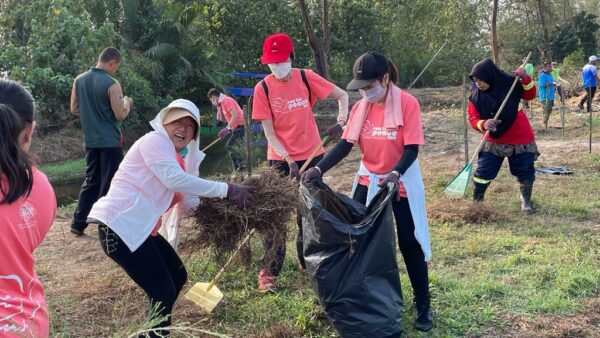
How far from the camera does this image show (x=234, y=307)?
3.78 metres

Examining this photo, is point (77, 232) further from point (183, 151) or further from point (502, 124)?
point (502, 124)

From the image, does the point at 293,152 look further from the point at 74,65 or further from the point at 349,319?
the point at 74,65

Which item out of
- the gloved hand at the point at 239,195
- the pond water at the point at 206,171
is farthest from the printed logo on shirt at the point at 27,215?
the pond water at the point at 206,171

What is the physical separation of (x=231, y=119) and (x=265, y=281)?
204 inches

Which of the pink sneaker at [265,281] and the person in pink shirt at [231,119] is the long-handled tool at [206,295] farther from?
the person in pink shirt at [231,119]

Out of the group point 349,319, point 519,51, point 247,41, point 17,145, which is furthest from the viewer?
point 519,51

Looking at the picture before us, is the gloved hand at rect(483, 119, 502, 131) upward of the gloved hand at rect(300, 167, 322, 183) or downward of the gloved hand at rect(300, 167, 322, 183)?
downward

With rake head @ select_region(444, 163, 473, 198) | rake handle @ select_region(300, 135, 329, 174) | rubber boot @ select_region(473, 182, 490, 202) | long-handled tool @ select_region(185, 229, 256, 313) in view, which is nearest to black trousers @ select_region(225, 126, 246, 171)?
rake head @ select_region(444, 163, 473, 198)

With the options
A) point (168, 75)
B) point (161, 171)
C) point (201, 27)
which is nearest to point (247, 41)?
point (201, 27)

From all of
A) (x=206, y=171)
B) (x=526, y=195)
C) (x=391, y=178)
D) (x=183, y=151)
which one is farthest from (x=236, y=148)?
(x=391, y=178)

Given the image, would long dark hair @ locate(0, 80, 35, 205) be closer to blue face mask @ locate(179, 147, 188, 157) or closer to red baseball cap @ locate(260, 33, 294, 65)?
blue face mask @ locate(179, 147, 188, 157)

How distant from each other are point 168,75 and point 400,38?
11.4 meters

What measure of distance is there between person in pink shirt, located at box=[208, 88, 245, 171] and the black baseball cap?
5.02 m

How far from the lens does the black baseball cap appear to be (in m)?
3.25
